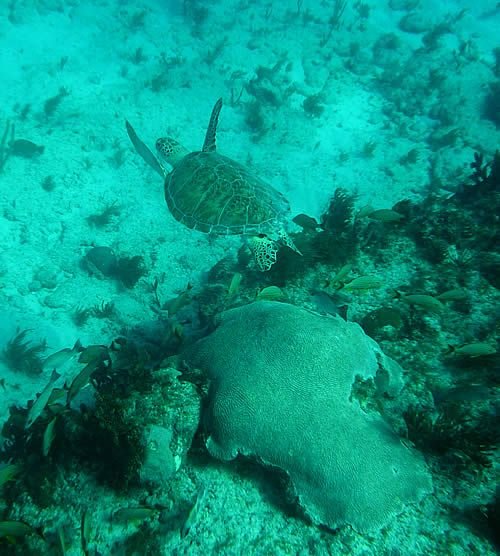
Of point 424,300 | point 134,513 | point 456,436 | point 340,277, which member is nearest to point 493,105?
point 340,277

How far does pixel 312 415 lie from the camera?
2.43 m

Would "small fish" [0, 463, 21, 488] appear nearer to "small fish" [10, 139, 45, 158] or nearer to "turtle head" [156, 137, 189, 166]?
"turtle head" [156, 137, 189, 166]

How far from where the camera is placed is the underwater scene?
227 centimetres

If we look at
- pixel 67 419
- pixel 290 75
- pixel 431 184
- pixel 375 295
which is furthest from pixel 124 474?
pixel 290 75

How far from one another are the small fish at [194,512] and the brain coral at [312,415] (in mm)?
266

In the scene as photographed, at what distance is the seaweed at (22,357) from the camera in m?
5.42

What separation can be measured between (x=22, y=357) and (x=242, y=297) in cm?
401

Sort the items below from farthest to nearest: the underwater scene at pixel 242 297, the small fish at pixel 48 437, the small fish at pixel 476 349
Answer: the small fish at pixel 476 349 → the small fish at pixel 48 437 → the underwater scene at pixel 242 297

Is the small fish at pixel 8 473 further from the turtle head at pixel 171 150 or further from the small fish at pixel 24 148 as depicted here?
the small fish at pixel 24 148

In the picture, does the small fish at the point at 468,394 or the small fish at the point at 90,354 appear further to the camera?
the small fish at the point at 90,354

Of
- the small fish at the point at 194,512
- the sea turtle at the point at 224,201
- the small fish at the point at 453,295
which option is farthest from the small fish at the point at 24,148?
the small fish at the point at 453,295

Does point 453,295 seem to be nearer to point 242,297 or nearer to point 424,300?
point 424,300

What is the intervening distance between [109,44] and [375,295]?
1317 cm

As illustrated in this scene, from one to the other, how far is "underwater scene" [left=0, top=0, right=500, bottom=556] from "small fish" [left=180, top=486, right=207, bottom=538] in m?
0.01
